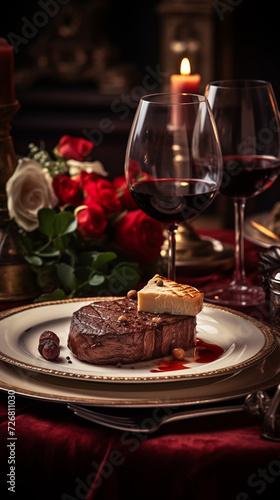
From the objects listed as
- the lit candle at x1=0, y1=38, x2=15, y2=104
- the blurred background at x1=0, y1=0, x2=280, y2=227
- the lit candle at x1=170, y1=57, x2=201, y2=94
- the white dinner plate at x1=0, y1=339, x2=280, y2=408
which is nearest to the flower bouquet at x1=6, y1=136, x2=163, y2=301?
the lit candle at x1=0, y1=38, x2=15, y2=104

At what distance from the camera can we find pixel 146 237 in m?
1.59

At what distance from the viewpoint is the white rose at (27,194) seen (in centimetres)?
158

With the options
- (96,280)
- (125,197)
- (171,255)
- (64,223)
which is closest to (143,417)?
(171,255)

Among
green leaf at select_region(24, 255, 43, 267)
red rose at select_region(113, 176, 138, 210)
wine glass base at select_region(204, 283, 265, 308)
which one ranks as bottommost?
wine glass base at select_region(204, 283, 265, 308)

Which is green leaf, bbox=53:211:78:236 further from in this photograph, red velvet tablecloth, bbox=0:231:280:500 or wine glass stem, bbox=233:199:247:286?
red velvet tablecloth, bbox=0:231:280:500

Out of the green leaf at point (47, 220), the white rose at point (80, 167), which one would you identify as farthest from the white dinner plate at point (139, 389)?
the white rose at point (80, 167)

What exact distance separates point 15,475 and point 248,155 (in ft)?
2.74

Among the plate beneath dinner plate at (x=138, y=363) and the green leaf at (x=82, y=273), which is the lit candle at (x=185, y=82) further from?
the plate beneath dinner plate at (x=138, y=363)

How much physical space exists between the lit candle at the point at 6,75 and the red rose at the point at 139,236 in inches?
13.2

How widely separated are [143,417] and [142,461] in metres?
0.06

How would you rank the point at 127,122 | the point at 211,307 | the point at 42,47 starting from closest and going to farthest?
the point at 211,307 → the point at 127,122 → the point at 42,47

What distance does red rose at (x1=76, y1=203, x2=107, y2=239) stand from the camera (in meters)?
1.56

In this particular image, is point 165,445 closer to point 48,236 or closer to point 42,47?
point 48,236

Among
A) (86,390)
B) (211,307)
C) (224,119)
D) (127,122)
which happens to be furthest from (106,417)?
(127,122)
